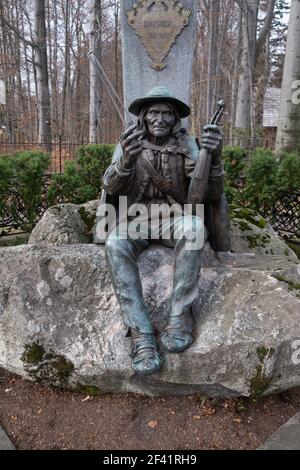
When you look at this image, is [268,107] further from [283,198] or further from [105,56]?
[283,198]

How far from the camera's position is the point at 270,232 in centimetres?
432

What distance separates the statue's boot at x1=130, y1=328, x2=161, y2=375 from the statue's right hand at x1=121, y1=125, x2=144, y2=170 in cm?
110

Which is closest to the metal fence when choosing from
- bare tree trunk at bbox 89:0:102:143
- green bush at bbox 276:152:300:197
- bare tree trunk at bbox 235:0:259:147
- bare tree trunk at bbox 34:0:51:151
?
bare tree trunk at bbox 34:0:51:151

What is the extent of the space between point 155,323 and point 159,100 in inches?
58.8

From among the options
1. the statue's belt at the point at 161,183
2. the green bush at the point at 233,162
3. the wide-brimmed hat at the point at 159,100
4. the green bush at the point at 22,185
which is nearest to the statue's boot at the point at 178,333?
the statue's belt at the point at 161,183

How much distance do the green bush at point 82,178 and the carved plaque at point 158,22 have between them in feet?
8.21

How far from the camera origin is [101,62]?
1301 cm

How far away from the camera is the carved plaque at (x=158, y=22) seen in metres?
4.35

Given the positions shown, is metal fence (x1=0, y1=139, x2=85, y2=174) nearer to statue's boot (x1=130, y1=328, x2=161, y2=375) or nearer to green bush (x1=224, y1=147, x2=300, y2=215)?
green bush (x1=224, y1=147, x2=300, y2=215)

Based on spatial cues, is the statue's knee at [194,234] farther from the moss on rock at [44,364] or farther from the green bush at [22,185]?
the green bush at [22,185]

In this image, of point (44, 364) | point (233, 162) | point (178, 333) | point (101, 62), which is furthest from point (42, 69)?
point (178, 333)
